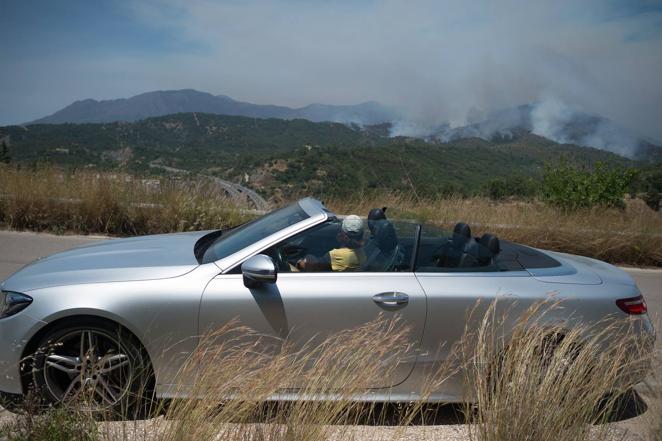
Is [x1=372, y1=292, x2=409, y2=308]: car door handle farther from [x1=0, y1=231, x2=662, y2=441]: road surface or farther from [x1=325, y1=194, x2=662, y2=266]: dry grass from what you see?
[x1=325, y1=194, x2=662, y2=266]: dry grass

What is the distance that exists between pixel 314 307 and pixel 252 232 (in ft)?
3.42

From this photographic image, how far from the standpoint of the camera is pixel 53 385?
3.39m

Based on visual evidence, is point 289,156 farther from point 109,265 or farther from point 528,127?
point 528,127

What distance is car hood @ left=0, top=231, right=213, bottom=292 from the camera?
3.58 m

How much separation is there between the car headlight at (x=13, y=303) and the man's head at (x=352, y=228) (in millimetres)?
2169

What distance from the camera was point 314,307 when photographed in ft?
11.6

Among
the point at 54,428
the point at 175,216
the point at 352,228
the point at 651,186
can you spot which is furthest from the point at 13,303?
the point at 651,186

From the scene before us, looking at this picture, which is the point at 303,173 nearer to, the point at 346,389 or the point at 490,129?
the point at 346,389

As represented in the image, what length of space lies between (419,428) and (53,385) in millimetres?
2339

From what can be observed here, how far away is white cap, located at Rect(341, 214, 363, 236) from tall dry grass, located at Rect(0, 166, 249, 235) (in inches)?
213

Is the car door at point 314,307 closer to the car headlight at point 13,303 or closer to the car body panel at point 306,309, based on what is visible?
the car body panel at point 306,309

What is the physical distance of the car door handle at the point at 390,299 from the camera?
3.56m

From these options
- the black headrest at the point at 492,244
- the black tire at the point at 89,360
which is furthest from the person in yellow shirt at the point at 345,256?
the black tire at the point at 89,360

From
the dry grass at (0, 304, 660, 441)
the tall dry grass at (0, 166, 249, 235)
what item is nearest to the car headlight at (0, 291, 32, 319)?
the dry grass at (0, 304, 660, 441)
